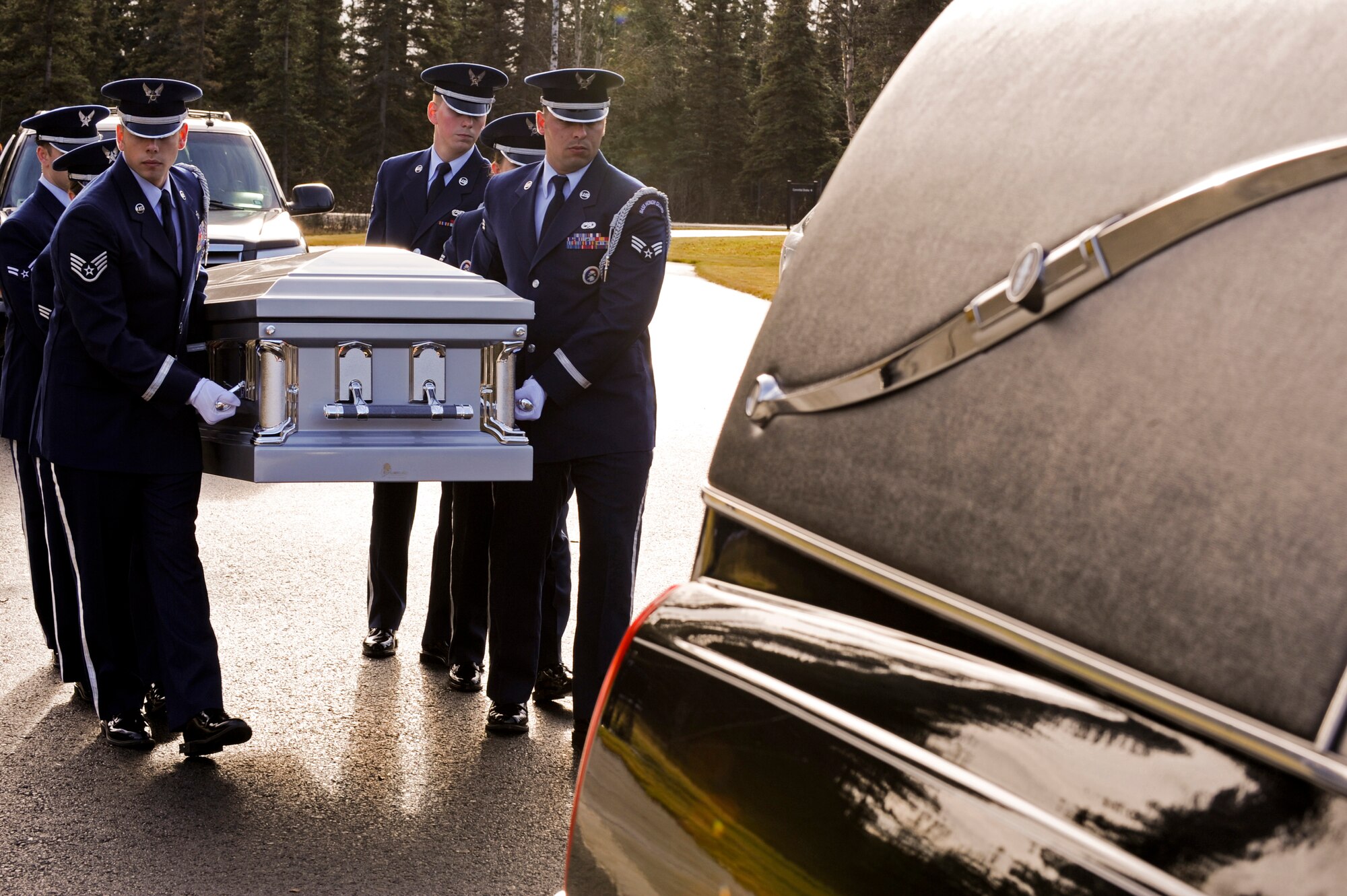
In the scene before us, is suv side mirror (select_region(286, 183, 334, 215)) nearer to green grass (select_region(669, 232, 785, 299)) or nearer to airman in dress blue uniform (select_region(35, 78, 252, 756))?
airman in dress blue uniform (select_region(35, 78, 252, 756))

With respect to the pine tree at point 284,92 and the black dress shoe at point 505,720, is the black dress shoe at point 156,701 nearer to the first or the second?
the black dress shoe at point 505,720

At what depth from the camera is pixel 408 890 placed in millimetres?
3748

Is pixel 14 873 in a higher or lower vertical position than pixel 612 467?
lower

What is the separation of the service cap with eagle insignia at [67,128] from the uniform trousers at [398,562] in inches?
70.4

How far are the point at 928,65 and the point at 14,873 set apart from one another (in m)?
3.14

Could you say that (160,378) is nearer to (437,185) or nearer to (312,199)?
(437,185)

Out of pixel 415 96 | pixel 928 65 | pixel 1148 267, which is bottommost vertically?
pixel 415 96

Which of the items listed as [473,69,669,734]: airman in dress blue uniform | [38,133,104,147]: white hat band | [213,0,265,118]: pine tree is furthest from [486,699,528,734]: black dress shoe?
[213,0,265,118]: pine tree

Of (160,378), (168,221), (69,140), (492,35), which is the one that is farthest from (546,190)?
(492,35)

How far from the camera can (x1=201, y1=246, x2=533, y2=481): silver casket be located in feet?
12.6

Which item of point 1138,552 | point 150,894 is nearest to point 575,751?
point 150,894

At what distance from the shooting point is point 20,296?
5254 millimetres

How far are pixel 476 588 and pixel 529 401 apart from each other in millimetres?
1276

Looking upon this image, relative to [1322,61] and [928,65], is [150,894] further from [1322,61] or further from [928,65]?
[1322,61]
